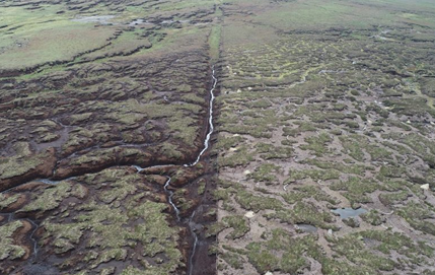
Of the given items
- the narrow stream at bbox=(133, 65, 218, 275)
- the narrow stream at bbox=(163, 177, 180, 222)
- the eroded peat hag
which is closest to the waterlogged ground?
the narrow stream at bbox=(133, 65, 218, 275)

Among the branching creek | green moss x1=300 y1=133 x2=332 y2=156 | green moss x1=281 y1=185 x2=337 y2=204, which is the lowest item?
the branching creek

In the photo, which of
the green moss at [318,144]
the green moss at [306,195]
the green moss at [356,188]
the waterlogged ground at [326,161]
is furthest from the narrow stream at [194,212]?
the green moss at [356,188]

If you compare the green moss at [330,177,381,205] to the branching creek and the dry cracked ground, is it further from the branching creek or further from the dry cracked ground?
the branching creek

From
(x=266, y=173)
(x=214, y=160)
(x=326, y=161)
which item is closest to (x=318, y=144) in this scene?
(x=326, y=161)

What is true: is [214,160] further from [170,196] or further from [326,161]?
[326,161]

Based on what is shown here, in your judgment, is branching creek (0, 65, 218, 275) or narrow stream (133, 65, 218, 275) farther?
narrow stream (133, 65, 218, 275)

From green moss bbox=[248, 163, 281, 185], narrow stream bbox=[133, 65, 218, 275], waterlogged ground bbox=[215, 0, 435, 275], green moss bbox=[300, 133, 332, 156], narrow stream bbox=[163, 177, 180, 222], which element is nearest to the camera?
waterlogged ground bbox=[215, 0, 435, 275]

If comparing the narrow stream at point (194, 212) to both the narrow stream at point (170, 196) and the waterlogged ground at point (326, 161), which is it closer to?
the narrow stream at point (170, 196)

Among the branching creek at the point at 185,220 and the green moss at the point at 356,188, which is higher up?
the green moss at the point at 356,188
